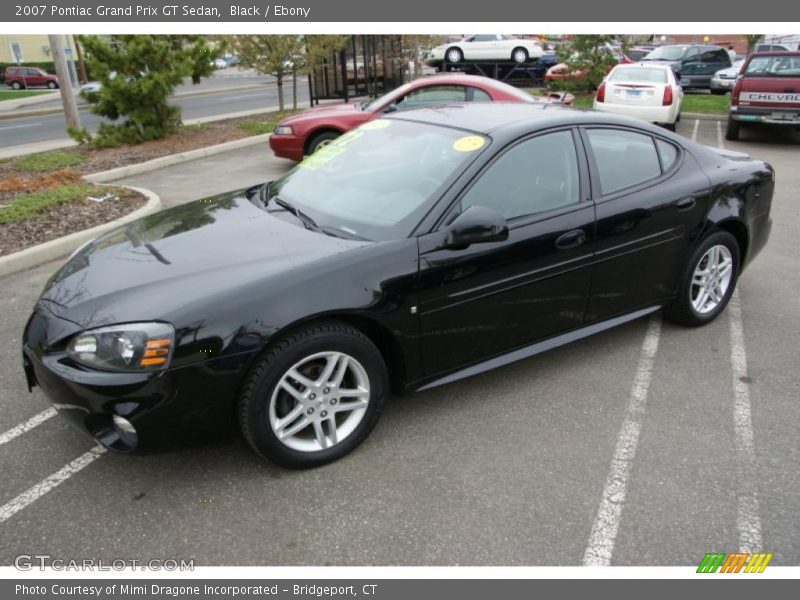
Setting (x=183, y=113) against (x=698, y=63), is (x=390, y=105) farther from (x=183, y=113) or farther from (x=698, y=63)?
(x=698, y=63)

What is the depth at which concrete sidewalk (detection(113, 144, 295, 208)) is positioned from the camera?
8573 millimetres

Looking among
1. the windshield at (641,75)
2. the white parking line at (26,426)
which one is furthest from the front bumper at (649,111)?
the white parking line at (26,426)

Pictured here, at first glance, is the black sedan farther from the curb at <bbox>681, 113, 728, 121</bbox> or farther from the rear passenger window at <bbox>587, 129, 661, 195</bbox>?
the curb at <bbox>681, 113, 728, 121</bbox>

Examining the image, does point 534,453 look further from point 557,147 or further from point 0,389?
point 0,389

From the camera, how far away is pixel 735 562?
2.55 metres

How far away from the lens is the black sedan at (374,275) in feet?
8.78

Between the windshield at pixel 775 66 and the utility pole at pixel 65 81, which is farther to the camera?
the windshield at pixel 775 66

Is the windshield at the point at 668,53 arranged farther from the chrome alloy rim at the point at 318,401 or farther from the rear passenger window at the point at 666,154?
the chrome alloy rim at the point at 318,401

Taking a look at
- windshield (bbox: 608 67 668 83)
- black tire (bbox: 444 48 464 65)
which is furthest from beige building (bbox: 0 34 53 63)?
windshield (bbox: 608 67 668 83)

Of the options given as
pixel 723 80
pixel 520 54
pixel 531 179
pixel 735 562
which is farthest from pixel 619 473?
pixel 520 54

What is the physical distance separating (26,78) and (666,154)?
46069 millimetres

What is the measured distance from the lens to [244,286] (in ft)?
9.11

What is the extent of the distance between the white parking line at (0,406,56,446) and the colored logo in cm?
309

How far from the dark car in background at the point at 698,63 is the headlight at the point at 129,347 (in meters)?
22.6
